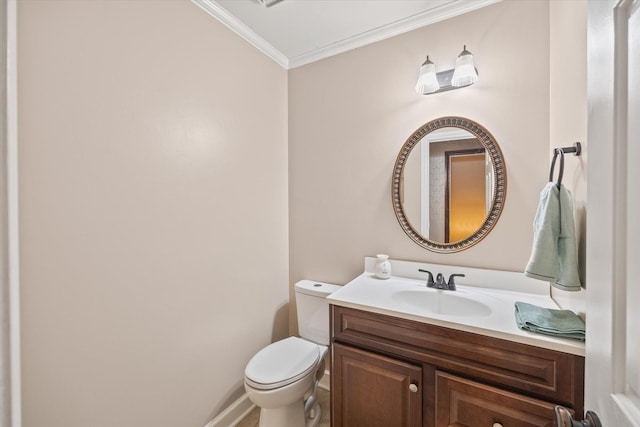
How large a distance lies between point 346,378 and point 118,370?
3.36ft

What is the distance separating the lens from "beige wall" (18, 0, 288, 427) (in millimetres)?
930

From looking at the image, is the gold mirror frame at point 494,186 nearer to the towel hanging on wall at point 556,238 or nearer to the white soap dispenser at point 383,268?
the white soap dispenser at point 383,268

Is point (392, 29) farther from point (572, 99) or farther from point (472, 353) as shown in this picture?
point (472, 353)

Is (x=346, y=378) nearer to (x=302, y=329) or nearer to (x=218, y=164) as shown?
(x=302, y=329)

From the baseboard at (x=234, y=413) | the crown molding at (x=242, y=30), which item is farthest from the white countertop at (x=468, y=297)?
the crown molding at (x=242, y=30)

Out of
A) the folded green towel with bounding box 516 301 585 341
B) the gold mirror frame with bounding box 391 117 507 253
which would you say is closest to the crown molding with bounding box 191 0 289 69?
the gold mirror frame with bounding box 391 117 507 253

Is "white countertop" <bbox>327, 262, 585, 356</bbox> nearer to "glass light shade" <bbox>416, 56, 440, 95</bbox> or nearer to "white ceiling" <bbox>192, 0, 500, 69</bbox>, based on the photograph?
"glass light shade" <bbox>416, 56, 440, 95</bbox>

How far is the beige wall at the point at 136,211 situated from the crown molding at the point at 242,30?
44 mm

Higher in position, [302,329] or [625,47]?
[625,47]

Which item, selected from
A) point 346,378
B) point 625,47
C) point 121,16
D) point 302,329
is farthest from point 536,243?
point 121,16

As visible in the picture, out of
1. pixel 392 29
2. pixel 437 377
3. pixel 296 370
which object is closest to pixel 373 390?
pixel 437 377

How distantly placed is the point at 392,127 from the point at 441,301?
1.09 m

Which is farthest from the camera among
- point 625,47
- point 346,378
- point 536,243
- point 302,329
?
point 302,329

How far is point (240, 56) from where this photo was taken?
170 cm
